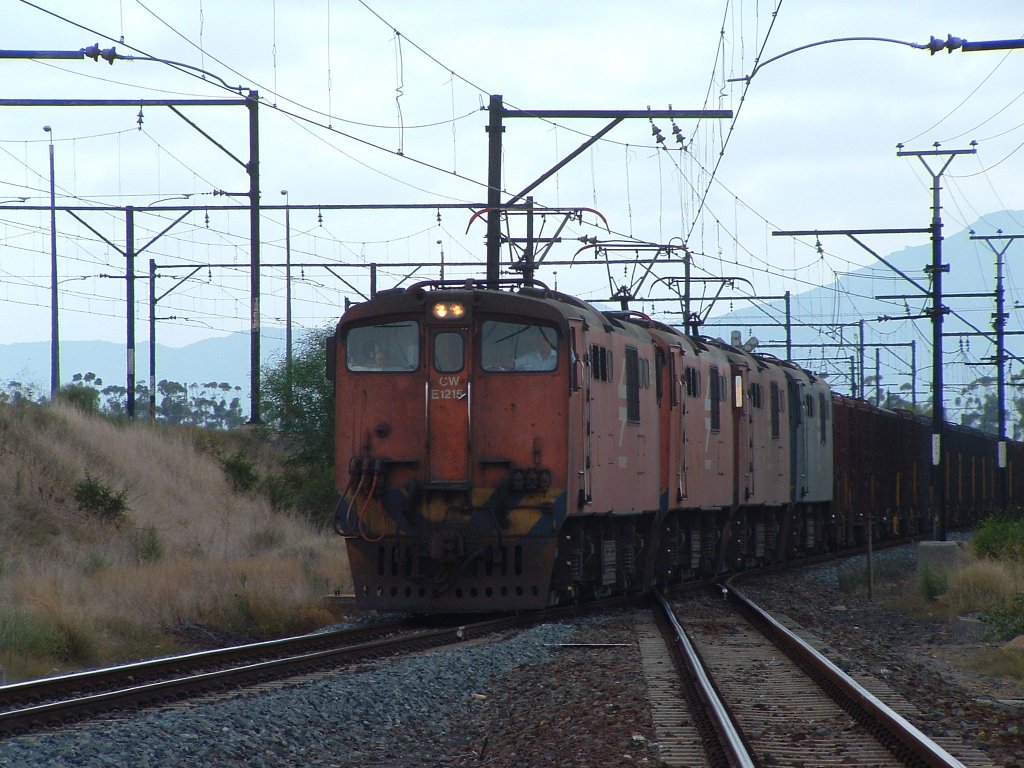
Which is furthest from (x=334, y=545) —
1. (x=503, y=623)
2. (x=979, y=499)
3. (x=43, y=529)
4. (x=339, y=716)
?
(x=979, y=499)

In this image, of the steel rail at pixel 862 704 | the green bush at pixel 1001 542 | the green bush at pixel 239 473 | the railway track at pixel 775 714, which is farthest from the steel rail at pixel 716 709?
the green bush at pixel 239 473

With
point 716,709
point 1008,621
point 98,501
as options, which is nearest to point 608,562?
point 1008,621

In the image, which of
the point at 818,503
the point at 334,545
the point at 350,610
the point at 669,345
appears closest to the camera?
the point at 350,610

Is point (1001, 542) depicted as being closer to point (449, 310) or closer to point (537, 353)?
point (537, 353)

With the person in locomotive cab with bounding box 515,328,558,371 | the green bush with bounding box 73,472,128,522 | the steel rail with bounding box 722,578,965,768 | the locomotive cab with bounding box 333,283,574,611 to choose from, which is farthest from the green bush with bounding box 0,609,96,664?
the green bush with bounding box 73,472,128,522

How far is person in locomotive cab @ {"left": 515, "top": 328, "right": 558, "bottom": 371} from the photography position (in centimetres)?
1530

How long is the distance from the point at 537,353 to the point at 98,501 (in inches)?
483

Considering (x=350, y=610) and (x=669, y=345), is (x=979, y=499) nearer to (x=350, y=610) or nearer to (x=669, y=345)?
(x=669, y=345)

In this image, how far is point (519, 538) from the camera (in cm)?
1503

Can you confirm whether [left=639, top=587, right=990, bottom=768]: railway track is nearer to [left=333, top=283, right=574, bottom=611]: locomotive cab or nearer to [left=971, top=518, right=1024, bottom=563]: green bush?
[left=333, top=283, right=574, bottom=611]: locomotive cab

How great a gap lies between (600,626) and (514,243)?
39.9 feet

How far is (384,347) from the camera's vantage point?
15664 mm

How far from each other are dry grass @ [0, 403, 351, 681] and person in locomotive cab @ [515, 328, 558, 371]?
4409mm

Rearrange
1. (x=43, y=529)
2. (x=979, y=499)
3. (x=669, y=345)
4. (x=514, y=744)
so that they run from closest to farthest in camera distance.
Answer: (x=514, y=744)
(x=669, y=345)
(x=43, y=529)
(x=979, y=499)
